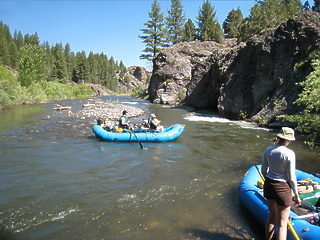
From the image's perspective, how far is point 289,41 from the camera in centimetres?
1584

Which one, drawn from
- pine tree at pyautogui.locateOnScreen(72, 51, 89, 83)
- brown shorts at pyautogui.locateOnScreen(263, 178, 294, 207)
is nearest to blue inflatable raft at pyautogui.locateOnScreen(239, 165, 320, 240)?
brown shorts at pyautogui.locateOnScreen(263, 178, 294, 207)

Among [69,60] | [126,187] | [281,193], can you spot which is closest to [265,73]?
[126,187]

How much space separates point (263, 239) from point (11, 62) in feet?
251

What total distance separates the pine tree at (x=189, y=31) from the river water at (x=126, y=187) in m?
41.6

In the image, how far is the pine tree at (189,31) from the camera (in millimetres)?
48606

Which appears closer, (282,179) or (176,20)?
(282,179)

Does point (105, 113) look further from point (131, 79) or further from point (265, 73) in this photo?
point (131, 79)

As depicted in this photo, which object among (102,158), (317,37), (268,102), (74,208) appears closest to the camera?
(74,208)

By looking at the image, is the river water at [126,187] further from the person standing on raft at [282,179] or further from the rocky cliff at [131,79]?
the rocky cliff at [131,79]

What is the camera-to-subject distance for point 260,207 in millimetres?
4430

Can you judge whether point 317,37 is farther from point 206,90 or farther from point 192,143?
point 206,90

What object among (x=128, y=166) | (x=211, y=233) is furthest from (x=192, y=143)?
(x=211, y=233)

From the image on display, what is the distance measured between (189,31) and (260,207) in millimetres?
48565

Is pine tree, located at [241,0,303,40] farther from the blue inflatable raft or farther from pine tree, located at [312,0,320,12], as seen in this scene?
the blue inflatable raft
